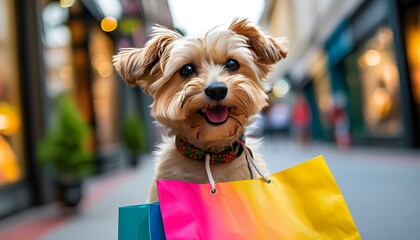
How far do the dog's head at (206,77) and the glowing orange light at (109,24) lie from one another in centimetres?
993

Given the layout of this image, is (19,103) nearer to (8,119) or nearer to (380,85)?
(8,119)

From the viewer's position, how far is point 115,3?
12461mm

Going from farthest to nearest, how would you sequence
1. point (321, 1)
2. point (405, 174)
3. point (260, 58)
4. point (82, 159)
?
1. point (321, 1)
2. point (405, 174)
3. point (82, 159)
4. point (260, 58)

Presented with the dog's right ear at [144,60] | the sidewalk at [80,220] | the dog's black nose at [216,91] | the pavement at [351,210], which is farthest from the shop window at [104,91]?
the dog's black nose at [216,91]

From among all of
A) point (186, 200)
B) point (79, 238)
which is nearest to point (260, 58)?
point (186, 200)

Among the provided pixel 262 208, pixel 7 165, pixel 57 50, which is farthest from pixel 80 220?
pixel 57 50

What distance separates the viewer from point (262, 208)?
79.1 inches

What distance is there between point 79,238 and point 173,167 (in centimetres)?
235

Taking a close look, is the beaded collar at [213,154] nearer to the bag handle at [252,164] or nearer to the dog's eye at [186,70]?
the bag handle at [252,164]

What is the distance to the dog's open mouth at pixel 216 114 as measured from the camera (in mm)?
2303

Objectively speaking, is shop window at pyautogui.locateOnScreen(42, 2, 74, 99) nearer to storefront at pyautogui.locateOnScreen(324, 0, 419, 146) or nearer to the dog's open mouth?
the dog's open mouth

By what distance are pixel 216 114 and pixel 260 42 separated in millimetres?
526

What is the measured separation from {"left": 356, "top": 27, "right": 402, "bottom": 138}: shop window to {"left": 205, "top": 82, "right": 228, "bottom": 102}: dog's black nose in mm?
10458

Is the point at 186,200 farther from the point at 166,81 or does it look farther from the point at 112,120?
the point at 112,120
